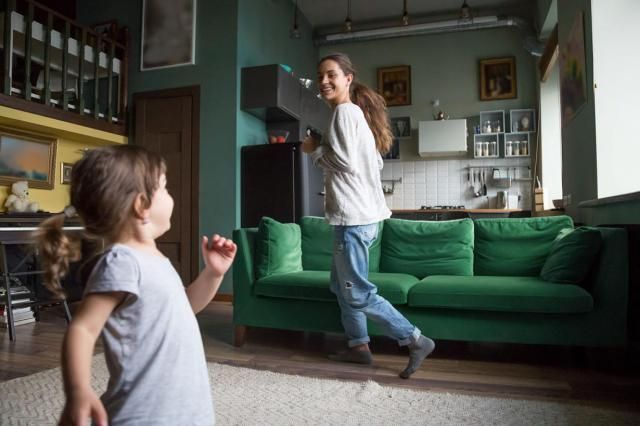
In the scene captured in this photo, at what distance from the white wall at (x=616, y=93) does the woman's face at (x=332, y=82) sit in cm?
196

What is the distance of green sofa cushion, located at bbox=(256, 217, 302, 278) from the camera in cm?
276

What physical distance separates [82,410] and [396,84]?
6.70 metres

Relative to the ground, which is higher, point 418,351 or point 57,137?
point 57,137

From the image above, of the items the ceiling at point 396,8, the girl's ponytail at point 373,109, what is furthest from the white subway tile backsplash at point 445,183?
the girl's ponytail at point 373,109

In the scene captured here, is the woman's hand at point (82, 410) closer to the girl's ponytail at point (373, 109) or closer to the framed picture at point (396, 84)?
the girl's ponytail at point (373, 109)

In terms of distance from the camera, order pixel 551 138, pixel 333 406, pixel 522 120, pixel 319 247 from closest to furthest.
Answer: pixel 333 406 → pixel 319 247 → pixel 551 138 → pixel 522 120

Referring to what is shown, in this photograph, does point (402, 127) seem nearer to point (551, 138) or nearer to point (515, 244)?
point (551, 138)

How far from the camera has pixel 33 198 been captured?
4.31 m

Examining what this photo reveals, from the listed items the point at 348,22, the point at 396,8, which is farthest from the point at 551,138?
the point at 348,22

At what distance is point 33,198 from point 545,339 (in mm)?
4371

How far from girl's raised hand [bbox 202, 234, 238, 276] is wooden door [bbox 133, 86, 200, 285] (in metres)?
3.71

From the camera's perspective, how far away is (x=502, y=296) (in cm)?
226

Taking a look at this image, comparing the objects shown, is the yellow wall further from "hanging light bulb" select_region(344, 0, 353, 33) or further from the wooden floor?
"hanging light bulb" select_region(344, 0, 353, 33)

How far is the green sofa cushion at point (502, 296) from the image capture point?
85.7 inches
